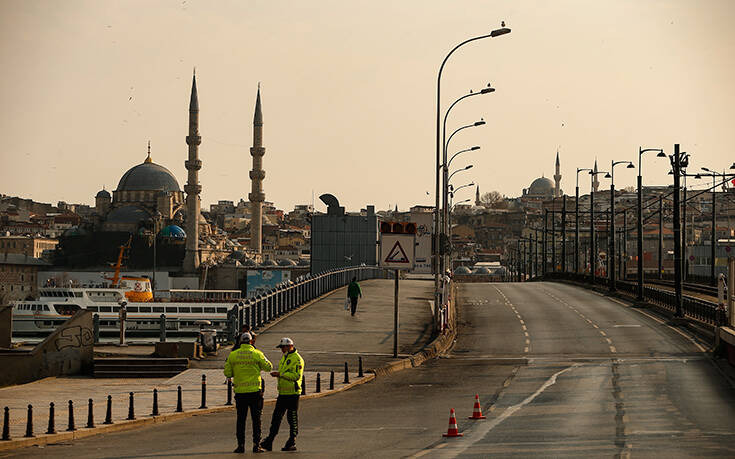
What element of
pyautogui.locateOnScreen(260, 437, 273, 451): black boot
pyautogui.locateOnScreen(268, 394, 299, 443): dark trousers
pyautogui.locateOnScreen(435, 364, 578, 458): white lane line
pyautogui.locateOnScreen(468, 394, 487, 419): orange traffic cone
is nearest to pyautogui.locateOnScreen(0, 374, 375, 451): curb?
pyautogui.locateOnScreen(260, 437, 273, 451): black boot

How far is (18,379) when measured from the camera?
2789 centimetres

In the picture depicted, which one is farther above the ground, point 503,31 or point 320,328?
point 503,31

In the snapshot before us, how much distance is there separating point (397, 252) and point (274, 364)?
4.97 m

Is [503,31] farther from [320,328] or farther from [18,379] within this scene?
[18,379]

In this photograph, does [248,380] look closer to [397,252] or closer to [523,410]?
[523,410]

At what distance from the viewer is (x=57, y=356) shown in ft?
94.9

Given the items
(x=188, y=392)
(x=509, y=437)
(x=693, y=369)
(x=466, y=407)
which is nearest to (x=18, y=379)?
(x=188, y=392)

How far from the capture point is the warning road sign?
32.5 meters

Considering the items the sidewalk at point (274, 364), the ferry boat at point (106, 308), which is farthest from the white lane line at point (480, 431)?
the ferry boat at point (106, 308)

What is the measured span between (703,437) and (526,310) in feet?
123

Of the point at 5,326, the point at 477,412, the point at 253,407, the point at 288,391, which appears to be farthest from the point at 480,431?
the point at 5,326

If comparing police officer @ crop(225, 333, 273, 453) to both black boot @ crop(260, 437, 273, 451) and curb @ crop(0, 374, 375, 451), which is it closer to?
black boot @ crop(260, 437, 273, 451)

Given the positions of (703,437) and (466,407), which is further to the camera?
(466,407)

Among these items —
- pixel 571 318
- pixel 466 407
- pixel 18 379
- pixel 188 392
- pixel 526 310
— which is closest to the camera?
pixel 466 407
